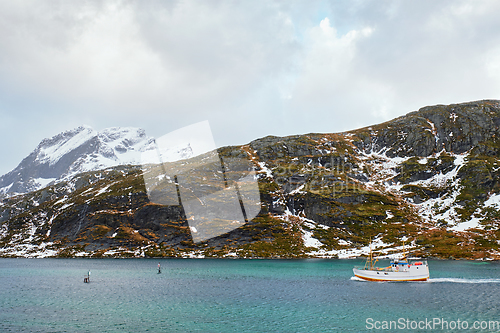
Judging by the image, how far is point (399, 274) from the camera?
3137 inches

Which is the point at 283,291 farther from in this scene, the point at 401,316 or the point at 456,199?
the point at 456,199

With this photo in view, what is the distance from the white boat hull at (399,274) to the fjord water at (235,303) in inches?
115

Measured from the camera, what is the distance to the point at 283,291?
209ft

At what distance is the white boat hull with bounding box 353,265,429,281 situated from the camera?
77312 millimetres

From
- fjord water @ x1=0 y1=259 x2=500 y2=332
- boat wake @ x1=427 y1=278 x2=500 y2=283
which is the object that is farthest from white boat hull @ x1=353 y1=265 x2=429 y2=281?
fjord water @ x1=0 y1=259 x2=500 y2=332

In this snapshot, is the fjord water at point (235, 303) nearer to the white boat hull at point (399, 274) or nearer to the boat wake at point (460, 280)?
the boat wake at point (460, 280)

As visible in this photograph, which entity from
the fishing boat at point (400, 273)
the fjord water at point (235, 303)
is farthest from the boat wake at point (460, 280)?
the fishing boat at point (400, 273)

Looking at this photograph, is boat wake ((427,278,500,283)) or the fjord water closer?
the fjord water

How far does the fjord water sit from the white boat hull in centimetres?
292

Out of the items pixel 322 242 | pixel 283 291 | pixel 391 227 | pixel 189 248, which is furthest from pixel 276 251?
pixel 283 291

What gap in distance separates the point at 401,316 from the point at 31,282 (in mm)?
82098

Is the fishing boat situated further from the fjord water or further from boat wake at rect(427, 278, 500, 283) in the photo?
the fjord water

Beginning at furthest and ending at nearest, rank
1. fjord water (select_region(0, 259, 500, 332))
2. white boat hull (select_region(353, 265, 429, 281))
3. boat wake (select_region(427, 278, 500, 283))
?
white boat hull (select_region(353, 265, 429, 281)) → boat wake (select_region(427, 278, 500, 283)) → fjord water (select_region(0, 259, 500, 332))

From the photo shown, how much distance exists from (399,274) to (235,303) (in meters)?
49.3
